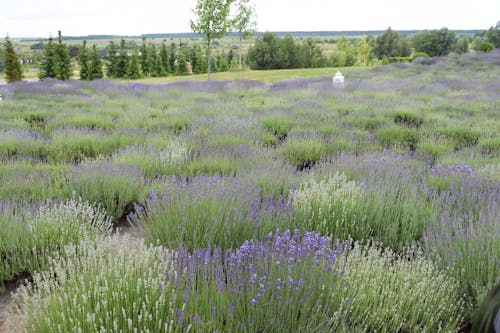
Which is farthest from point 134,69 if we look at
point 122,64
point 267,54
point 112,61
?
point 267,54

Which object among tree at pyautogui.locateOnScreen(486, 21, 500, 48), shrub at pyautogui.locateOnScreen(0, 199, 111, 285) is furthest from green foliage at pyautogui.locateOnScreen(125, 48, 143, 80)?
tree at pyautogui.locateOnScreen(486, 21, 500, 48)

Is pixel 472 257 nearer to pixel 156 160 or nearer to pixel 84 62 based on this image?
pixel 156 160

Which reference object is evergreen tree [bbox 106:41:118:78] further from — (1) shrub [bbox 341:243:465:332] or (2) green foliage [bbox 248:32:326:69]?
(1) shrub [bbox 341:243:465:332]

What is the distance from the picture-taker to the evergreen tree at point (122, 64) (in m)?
32.7

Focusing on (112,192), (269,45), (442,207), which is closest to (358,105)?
(442,207)

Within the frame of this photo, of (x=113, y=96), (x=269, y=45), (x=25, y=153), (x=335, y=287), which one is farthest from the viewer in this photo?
(x=269, y=45)

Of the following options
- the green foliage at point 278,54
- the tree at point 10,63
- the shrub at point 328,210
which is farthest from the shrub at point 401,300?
the green foliage at point 278,54

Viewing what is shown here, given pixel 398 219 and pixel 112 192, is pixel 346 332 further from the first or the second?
pixel 112 192

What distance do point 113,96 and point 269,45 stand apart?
37972 mm

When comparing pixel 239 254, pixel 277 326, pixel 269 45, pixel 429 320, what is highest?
pixel 269 45

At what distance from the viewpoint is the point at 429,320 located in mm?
2385

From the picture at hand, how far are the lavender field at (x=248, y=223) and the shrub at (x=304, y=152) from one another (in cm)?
3

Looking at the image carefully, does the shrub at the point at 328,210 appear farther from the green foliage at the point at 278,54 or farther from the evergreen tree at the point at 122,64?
the green foliage at the point at 278,54

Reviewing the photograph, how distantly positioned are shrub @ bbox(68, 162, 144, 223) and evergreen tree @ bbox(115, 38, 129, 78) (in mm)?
30425
